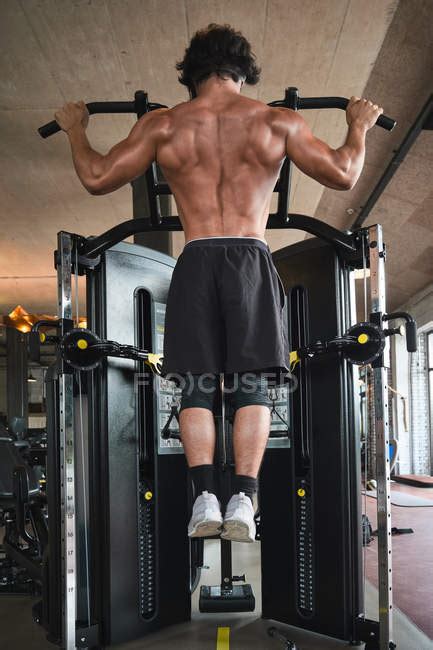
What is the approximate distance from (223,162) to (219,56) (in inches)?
13.2

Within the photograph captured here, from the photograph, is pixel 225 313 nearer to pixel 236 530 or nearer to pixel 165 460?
pixel 236 530

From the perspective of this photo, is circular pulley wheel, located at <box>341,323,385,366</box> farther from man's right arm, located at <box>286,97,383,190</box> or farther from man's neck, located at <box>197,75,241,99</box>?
man's neck, located at <box>197,75,241,99</box>

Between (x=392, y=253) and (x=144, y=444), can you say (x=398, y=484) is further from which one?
(x=144, y=444)

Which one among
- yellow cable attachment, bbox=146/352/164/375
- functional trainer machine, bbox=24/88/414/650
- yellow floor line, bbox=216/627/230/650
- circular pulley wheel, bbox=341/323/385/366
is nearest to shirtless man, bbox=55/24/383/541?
functional trainer machine, bbox=24/88/414/650

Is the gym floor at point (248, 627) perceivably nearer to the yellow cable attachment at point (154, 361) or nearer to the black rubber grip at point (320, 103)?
the yellow cable attachment at point (154, 361)

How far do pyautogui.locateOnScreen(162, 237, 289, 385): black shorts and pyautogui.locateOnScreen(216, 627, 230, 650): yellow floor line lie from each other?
4.95 ft

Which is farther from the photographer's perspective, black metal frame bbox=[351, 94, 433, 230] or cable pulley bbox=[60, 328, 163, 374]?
black metal frame bbox=[351, 94, 433, 230]

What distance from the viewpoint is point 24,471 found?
133 inches

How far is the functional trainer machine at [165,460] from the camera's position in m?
2.44

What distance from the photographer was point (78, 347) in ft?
7.99

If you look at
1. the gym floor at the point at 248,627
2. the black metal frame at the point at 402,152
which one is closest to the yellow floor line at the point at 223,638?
the gym floor at the point at 248,627

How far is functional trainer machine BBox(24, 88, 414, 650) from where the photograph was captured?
8.01 feet

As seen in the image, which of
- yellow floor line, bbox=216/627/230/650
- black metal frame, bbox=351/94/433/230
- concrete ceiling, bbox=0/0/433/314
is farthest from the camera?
black metal frame, bbox=351/94/433/230

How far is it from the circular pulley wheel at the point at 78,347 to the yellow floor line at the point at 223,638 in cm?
132
